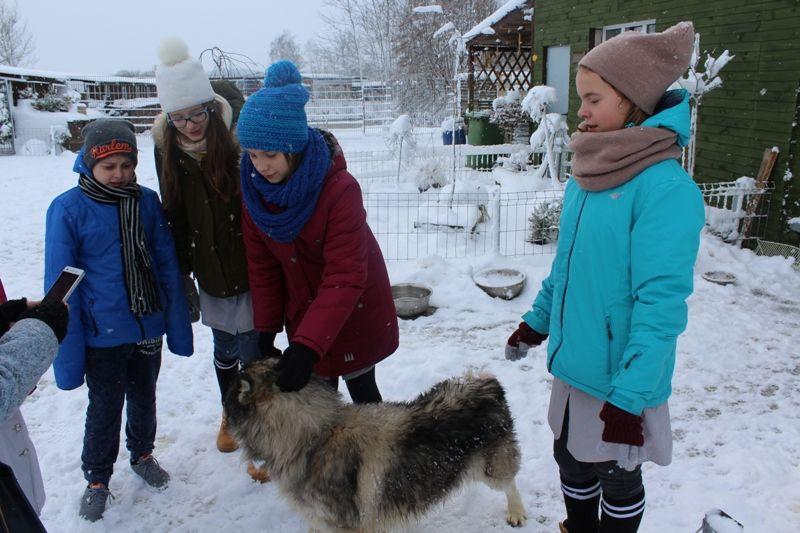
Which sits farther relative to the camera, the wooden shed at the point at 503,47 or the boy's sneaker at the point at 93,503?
the wooden shed at the point at 503,47

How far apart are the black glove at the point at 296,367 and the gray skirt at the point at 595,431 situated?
3.08 ft

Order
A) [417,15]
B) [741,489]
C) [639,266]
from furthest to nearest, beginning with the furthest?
1. [417,15]
2. [741,489]
3. [639,266]

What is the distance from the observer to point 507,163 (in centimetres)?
1297

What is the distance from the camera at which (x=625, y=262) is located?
1688mm

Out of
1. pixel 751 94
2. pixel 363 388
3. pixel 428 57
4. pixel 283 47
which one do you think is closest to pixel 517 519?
pixel 363 388

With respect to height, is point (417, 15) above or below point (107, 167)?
above

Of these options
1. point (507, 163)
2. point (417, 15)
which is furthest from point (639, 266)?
point (417, 15)

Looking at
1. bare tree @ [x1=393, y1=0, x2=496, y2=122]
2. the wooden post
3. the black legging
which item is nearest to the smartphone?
the black legging

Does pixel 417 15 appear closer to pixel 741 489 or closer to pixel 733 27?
pixel 733 27

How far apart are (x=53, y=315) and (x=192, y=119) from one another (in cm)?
126

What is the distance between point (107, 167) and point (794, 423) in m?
4.34

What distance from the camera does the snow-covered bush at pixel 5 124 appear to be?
56.6 feet

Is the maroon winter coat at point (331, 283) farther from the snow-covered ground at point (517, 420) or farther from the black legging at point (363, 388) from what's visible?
the snow-covered ground at point (517, 420)

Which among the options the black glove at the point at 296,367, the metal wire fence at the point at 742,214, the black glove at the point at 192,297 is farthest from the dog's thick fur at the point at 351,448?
the metal wire fence at the point at 742,214
